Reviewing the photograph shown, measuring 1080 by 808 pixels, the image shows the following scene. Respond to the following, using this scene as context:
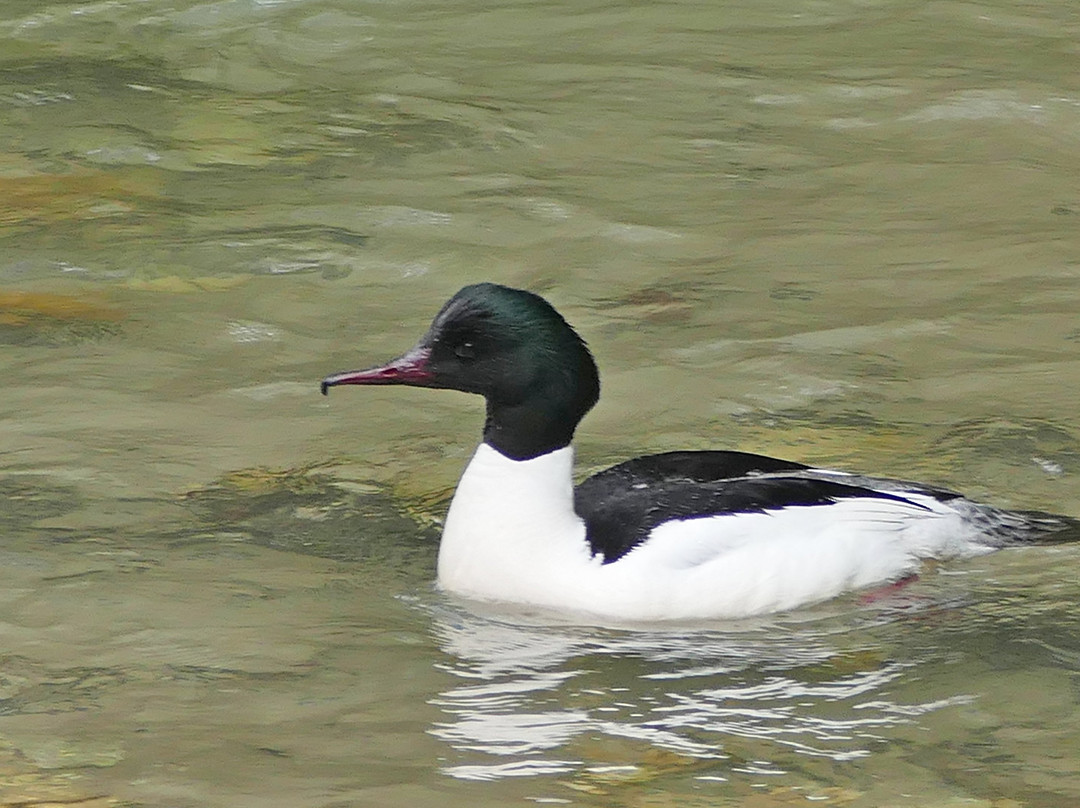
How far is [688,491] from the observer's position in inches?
233

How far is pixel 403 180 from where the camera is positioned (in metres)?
10.2

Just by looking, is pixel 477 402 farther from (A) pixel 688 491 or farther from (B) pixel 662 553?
(B) pixel 662 553

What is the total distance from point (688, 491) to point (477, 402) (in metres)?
1.92

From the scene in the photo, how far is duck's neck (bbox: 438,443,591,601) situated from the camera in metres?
5.81

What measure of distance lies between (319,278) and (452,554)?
3286mm

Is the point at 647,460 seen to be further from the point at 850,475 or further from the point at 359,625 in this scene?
the point at 359,625

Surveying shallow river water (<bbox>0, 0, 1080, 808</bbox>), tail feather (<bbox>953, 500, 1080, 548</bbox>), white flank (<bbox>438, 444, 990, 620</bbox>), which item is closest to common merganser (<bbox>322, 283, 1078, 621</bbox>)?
white flank (<bbox>438, 444, 990, 620</bbox>)

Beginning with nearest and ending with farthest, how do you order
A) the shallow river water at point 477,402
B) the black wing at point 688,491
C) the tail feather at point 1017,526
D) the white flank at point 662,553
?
the shallow river water at point 477,402, the white flank at point 662,553, the black wing at point 688,491, the tail feather at point 1017,526

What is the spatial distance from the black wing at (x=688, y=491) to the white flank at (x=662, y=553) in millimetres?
32

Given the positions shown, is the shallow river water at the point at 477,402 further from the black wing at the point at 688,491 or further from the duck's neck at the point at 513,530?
the black wing at the point at 688,491

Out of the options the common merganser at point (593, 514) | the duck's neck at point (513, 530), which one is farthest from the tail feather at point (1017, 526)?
the duck's neck at point (513, 530)

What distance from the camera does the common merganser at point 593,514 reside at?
575 cm

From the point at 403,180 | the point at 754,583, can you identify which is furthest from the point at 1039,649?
the point at 403,180

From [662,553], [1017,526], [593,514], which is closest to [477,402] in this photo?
[593,514]
